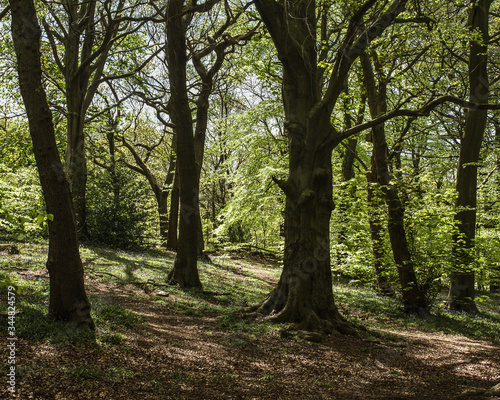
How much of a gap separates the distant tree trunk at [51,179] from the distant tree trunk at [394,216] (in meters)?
7.89

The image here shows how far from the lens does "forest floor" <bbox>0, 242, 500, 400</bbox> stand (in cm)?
428

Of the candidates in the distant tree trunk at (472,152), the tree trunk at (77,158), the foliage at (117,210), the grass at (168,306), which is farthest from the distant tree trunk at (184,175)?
the distant tree trunk at (472,152)

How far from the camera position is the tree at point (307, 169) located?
759cm

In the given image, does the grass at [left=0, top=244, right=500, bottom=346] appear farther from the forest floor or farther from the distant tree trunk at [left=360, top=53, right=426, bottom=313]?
the distant tree trunk at [left=360, top=53, right=426, bottom=313]

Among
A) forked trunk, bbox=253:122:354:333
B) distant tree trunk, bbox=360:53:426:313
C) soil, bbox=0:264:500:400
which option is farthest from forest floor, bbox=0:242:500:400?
distant tree trunk, bbox=360:53:426:313

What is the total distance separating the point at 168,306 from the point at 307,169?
457 centimetres

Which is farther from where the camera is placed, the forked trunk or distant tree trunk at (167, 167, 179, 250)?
distant tree trunk at (167, 167, 179, 250)

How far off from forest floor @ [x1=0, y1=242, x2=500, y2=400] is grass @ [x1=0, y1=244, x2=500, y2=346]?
35mm

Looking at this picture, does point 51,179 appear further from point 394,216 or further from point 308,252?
point 394,216

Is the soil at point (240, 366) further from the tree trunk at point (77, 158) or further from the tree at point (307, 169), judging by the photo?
the tree trunk at point (77, 158)

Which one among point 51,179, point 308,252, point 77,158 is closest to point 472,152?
point 308,252

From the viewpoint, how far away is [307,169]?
7945 millimetres

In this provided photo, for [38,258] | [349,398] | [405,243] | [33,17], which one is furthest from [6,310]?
[405,243]

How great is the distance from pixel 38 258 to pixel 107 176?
8.41 meters
